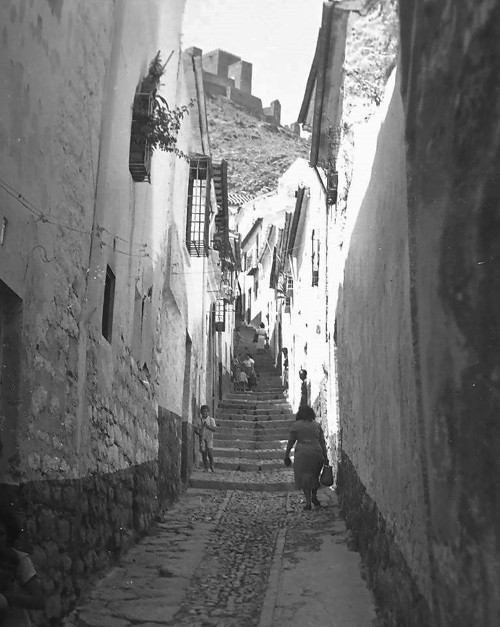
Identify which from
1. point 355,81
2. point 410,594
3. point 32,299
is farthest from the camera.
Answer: point 355,81

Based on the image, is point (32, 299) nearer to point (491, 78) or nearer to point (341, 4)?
point (491, 78)

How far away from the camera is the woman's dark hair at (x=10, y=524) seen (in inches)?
149

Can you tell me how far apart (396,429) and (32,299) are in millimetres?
2531

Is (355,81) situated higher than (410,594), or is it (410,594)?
(355,81)

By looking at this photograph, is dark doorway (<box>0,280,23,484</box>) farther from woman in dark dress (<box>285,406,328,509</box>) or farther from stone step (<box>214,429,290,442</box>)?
stone step (<box>214,429,290,442</box>)

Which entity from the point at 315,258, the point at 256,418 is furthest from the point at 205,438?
the point at 256,418

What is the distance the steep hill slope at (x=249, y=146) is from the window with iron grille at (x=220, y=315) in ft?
79.2

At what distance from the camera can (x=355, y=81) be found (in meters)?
7.11

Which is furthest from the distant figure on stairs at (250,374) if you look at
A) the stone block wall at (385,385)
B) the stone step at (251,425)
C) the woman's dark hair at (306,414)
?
the stone block wall at (385,385)

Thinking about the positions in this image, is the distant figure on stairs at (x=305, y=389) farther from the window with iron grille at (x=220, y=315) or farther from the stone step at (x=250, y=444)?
the window with iron grille at (x=220, y=315)

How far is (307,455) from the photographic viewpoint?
9109 millimetres

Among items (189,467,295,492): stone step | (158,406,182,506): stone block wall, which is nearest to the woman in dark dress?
(158,406,182,506): stone block wall

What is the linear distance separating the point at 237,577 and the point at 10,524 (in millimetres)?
2975

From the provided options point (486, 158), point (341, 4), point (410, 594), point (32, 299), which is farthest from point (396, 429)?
point (341, 4)
